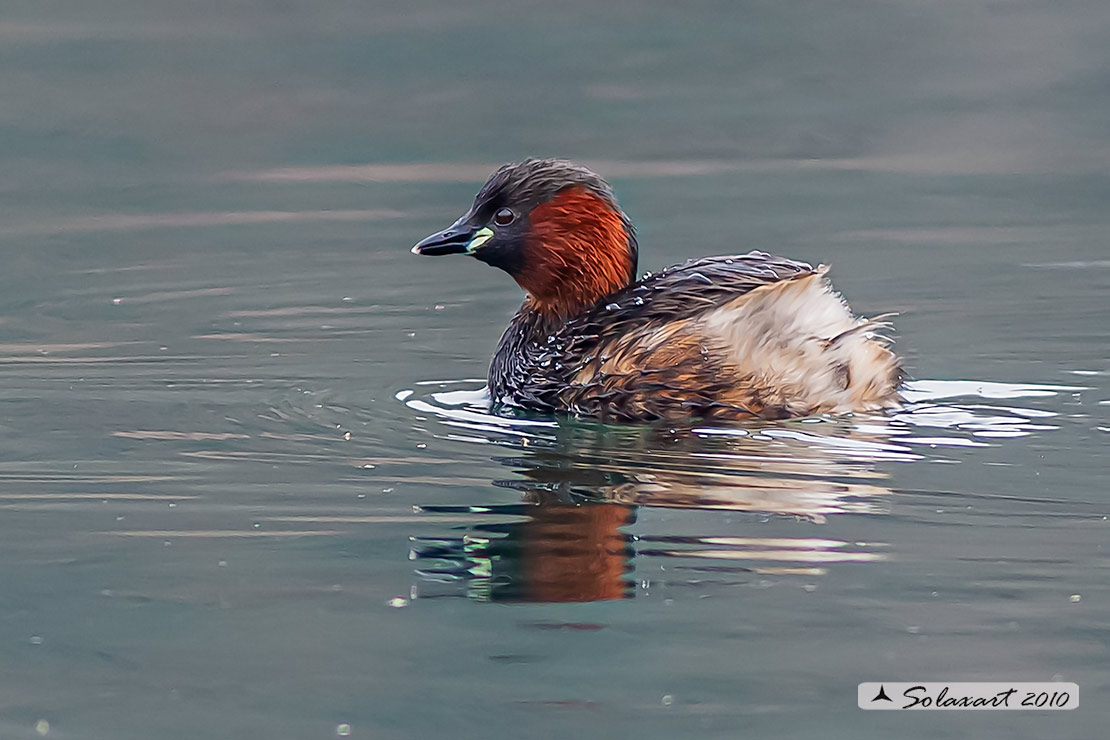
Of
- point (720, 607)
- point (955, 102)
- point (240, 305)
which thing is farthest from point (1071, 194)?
point (720, 607)

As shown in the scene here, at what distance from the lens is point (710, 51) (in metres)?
20.0

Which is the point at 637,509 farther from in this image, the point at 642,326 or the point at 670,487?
the point at 642,326

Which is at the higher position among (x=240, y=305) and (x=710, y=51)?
(x=710, y=51)

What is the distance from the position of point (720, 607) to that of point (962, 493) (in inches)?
55.9

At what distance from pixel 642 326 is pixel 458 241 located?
2.96ft

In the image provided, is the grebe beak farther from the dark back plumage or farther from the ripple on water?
the ripple on water

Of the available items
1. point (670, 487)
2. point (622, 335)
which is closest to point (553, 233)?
point (622, 335)

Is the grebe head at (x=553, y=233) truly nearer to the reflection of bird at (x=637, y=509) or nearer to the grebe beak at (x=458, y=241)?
the grebe beak at (x=458, y=241)

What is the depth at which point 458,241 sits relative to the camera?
27.8 ft

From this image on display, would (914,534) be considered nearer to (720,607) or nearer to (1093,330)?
(720,607)

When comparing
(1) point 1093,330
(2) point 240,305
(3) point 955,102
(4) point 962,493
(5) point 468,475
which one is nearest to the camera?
(4) point 962,493

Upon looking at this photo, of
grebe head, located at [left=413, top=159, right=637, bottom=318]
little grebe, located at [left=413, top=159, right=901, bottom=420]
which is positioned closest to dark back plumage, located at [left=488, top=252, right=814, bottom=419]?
little grebe, located at [left=413, top=159, right=901, bottom=420]

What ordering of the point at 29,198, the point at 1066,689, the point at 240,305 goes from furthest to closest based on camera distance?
the point at 29,198
the point at 240,305
the point at 1066,689

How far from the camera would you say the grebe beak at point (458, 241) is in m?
8.44
